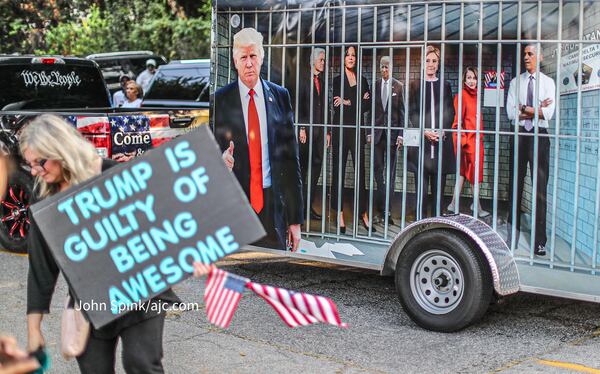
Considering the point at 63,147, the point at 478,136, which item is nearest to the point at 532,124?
the point at 478,136

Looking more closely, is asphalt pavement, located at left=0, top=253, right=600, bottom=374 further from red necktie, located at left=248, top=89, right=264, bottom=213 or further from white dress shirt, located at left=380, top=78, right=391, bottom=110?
white dress shirt, located at left=380, top=78, right=391, bottom=110

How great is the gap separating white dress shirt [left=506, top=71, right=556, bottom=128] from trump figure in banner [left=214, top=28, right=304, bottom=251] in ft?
6.08

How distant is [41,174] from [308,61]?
3.57 meters

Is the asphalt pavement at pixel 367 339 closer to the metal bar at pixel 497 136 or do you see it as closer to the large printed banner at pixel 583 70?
the metal bar at pixel 497 136

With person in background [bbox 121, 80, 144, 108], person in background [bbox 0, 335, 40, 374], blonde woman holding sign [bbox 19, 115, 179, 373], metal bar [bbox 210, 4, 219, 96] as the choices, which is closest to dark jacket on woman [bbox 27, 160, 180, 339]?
blonde woman holding sign [bbox 19, 115, 179, 373]

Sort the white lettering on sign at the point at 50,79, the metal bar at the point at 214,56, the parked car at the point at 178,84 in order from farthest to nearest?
the parked car at the point at 178,84 < the white lettering on sign at the point at 50,79 < the metal bar at the point at 214,56

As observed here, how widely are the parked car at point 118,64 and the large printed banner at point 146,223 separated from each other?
13.3 meters

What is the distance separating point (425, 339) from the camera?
6605 millimetres

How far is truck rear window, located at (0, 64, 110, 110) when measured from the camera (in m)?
10.2

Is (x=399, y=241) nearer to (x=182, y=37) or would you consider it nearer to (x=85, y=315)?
(x=85, y=315)

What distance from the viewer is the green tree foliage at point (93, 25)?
23.8 metres

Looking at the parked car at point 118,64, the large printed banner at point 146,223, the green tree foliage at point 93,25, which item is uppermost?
the green tree foliage at point 93,25

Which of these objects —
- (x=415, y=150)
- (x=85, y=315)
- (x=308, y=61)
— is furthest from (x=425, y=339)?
(x=85, y=315)

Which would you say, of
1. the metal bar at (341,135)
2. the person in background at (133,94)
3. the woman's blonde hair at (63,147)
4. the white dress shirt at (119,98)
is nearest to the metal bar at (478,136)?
the metal bar at (341,135)
